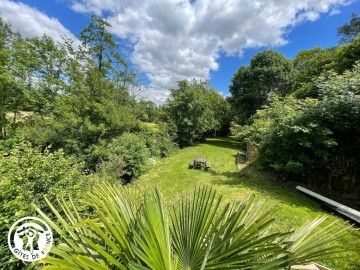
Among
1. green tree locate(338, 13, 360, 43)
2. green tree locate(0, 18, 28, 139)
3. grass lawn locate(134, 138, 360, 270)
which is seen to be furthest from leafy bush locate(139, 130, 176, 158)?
green tree locate(338, 13, 360, 43)

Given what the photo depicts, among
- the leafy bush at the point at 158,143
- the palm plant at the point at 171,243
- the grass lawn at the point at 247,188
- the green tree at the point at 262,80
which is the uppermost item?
the green tree at the point at 262,80

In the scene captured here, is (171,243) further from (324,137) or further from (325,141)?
(324,137)

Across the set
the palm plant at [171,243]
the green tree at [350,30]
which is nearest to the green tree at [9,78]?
the palm plant at [171,243]

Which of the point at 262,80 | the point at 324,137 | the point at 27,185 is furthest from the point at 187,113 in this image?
the point at 27,185

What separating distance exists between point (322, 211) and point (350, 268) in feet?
7.57

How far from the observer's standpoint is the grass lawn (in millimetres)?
4304

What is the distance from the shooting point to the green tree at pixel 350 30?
2142 cm

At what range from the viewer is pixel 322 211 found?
16.5ft

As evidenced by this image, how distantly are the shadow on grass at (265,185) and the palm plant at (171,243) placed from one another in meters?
4.93

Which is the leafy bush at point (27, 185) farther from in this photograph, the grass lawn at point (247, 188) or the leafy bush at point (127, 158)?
the leafy bush at point (127, 158)

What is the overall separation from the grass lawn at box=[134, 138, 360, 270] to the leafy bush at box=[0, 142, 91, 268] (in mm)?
1577

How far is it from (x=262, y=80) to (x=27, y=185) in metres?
19.8

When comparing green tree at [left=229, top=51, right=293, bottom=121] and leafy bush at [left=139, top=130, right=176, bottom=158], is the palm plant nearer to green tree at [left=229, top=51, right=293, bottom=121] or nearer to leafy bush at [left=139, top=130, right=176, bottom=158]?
leafy bush at [left=139, top=130, right=176, bottom=158]

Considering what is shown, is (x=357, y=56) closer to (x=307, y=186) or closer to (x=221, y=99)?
(x=307, y=186)
